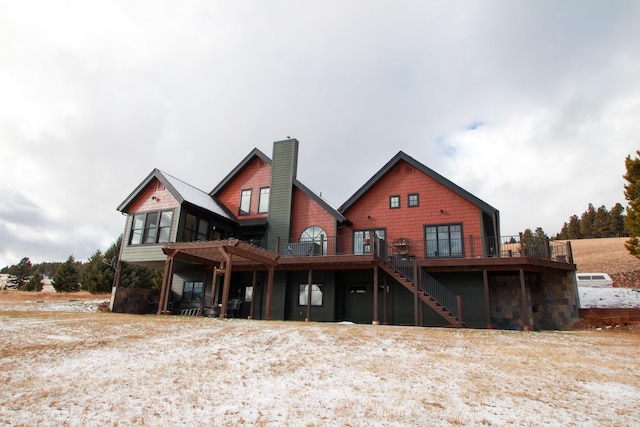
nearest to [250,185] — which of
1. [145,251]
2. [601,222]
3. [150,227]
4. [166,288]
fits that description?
[150,227]

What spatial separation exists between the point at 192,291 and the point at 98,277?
16.7m

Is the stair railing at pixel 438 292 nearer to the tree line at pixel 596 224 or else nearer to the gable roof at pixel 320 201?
the gable roof at pixel 320 201

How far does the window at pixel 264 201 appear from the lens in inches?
860

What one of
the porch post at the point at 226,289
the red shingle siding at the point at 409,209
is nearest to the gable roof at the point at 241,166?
the red shingle siding at the point at 409,209

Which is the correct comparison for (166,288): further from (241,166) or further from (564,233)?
(564,233)

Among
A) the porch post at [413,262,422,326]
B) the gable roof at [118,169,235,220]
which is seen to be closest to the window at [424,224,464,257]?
the porch post at [413,262,422,326]

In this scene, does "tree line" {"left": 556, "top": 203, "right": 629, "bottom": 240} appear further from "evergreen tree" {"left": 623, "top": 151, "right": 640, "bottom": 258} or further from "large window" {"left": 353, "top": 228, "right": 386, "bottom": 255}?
"large window" {"left": 353, "top": 228, "right": 386, "bottom": 255}

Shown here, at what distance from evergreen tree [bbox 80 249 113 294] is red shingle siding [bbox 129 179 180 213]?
16174 mm

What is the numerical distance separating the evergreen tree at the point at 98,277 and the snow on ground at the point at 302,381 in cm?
2691

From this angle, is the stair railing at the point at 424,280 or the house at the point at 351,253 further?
the house at the point at 351,253

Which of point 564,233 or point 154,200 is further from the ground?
point 564,233

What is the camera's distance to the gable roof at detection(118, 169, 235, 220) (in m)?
19.2

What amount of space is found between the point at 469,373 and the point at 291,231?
49.6 feet

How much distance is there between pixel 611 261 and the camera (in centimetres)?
4322
